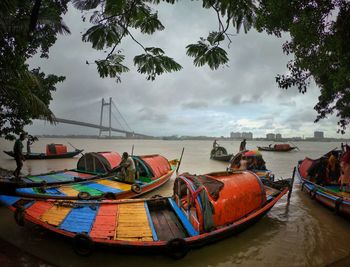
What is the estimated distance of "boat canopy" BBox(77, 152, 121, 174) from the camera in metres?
12.0

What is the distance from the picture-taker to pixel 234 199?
21.7 ft

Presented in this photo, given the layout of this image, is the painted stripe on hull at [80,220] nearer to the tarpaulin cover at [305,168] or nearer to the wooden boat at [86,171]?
the wooden boat at [86,171]

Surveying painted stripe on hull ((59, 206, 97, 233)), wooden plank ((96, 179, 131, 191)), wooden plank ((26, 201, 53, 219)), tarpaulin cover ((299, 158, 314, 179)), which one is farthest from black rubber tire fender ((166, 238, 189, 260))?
tarpaulin cover ((299, 158, 314, 179))

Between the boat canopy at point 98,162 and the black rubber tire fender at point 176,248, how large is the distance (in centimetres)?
728

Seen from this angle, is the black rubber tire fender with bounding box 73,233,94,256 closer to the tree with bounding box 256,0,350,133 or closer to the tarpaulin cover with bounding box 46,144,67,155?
the tree with bounding box 256,0,350,133

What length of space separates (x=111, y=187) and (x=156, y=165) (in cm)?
386

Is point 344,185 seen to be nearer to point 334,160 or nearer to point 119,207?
point 334,160

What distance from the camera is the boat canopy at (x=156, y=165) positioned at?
12.4m

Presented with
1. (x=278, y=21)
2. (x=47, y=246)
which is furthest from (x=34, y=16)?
(x=47, y=246)

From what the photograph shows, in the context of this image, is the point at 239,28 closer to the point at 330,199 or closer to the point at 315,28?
the point at 315,28

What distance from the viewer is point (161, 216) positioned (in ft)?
22.7

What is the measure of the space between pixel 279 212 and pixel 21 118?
11.6m

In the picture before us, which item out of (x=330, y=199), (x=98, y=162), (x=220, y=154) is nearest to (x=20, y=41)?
(x=98, y=162)

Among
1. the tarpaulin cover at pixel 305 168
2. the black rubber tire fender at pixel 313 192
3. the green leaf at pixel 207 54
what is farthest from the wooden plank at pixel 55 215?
the tarpaulin cover at pixel 305 168
